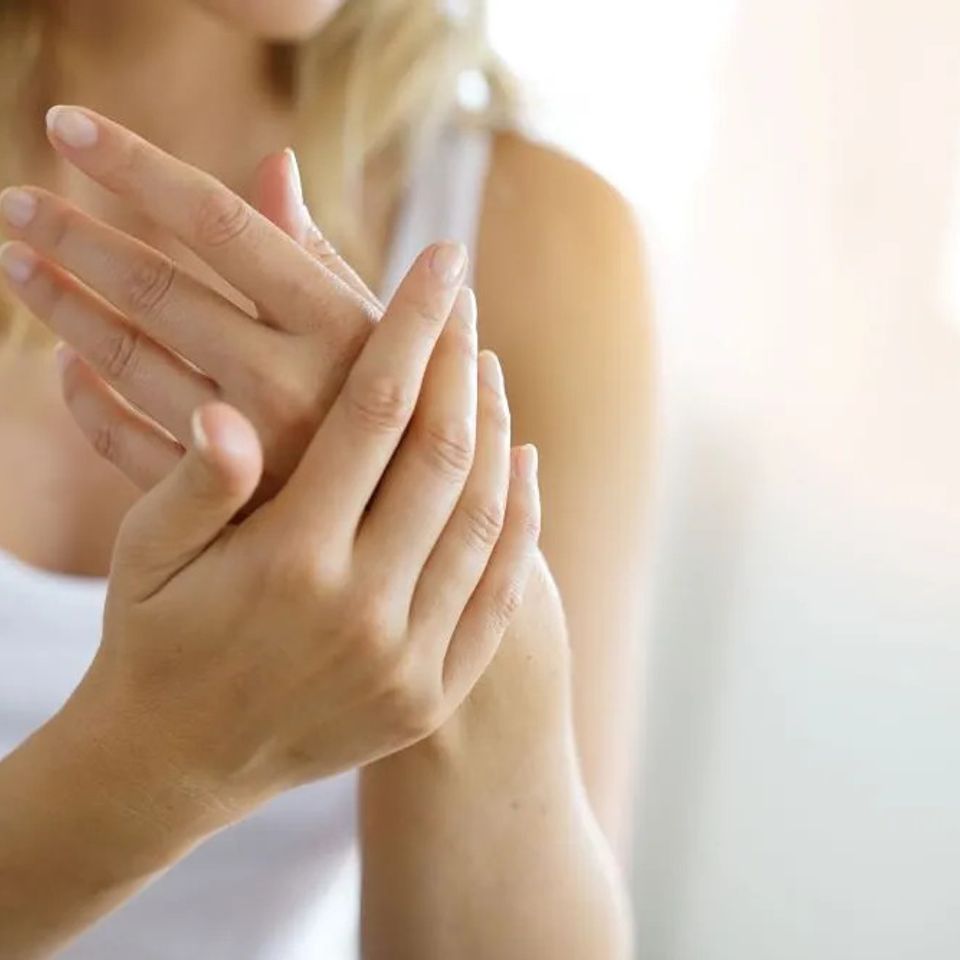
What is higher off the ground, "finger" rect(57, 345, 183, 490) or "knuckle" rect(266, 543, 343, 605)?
"finger" rect(57, 345, 183, 490)

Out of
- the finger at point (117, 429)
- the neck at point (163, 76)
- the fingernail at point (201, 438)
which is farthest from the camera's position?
the neck at point (163, 76)

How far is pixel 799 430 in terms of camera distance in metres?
0.94

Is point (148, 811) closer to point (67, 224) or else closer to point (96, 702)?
point (96, 702)

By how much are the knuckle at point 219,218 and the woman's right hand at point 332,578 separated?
0.06 m

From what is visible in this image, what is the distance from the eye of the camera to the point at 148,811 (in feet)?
1.61

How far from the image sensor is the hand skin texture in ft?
1.50

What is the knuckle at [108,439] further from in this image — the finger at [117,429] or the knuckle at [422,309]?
the knuckle at [422,309]

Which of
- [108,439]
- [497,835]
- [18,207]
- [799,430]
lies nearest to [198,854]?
[497,835]

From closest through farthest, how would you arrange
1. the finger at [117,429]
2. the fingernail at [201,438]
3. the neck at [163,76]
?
1. the fingernail at [201,438]
2. the finger at [117,429]
3. the neck at [163,76]

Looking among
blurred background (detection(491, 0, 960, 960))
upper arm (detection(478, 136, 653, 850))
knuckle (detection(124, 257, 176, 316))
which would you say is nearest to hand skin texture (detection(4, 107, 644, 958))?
knuckle (detection(124, 257, 176, 316))

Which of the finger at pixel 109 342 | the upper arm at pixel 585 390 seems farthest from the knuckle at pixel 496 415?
the upper arm at pixel 585 390

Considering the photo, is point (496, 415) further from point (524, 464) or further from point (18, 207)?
point (18, 207)

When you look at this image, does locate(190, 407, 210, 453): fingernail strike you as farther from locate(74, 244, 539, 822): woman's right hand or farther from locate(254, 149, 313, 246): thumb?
locate(254, 149, 313, 246): thumb

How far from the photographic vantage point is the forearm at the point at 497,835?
583mm
